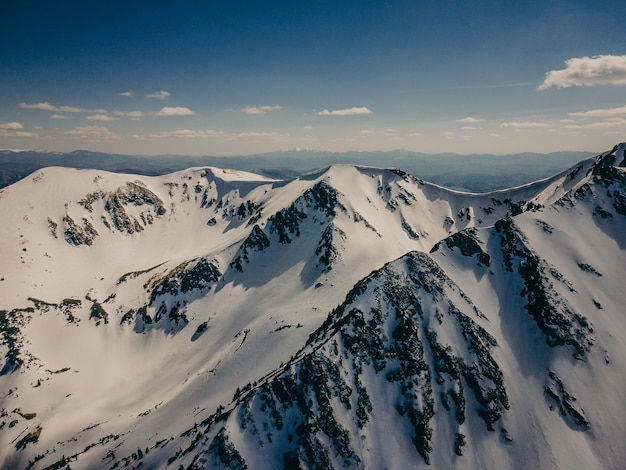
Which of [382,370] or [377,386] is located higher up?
[382,370]

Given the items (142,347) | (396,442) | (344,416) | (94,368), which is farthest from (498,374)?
(94,368)

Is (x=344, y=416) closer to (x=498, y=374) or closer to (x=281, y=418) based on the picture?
(x=281, y=418)

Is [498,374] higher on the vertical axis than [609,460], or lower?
higher

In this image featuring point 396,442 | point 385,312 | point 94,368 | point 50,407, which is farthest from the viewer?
point 94,368

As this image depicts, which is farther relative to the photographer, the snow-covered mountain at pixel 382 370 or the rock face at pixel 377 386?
the snow-covered mountain at pixel 382 370

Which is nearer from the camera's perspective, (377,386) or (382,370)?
(377,386)

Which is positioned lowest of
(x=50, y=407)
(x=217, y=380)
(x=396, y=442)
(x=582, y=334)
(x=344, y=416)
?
(x=50, y=407)

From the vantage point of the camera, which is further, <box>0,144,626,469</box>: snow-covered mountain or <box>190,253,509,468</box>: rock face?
<box>0,144,626,469</box>: snow-covered mountain

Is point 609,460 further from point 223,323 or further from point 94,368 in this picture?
point 94,368

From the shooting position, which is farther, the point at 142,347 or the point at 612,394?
the point at 142,347

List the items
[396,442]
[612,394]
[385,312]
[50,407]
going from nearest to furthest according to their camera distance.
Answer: [396,442]
[612,394]
[385,312]
[50,407]
